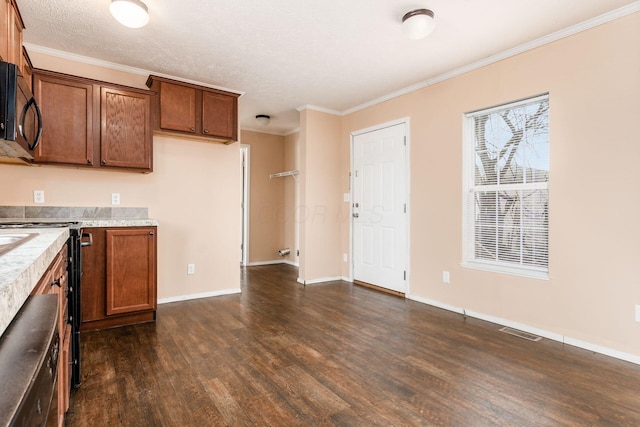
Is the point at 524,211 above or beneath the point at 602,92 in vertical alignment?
beneath

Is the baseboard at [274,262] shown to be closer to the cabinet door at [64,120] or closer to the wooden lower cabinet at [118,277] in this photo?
the wooden lower cabinet at [118,277]

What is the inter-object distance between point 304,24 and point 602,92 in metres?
2.29

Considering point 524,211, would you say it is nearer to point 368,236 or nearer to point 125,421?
point 368,236

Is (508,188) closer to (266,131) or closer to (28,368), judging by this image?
(28,368)

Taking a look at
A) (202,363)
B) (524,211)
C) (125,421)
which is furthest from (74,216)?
(524,211)

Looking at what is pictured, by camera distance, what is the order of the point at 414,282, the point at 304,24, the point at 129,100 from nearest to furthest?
the point at 304,24 < the point at 129,100 < the point at 414,282

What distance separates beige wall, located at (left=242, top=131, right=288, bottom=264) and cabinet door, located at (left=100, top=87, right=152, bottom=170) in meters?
2.83

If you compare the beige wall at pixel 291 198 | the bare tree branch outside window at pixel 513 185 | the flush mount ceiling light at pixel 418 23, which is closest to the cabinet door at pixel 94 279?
the flush mount ceiling light at pixel 418 23

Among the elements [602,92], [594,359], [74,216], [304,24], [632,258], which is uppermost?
[304,24]

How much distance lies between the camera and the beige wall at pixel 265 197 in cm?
625

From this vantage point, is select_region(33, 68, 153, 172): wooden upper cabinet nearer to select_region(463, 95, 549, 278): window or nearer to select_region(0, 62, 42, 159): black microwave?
select_region(0, 62, 42, 159): black microwave

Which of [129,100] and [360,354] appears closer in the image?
[360,354]

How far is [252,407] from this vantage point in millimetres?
1836

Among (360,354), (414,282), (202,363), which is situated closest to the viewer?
(202,363)
